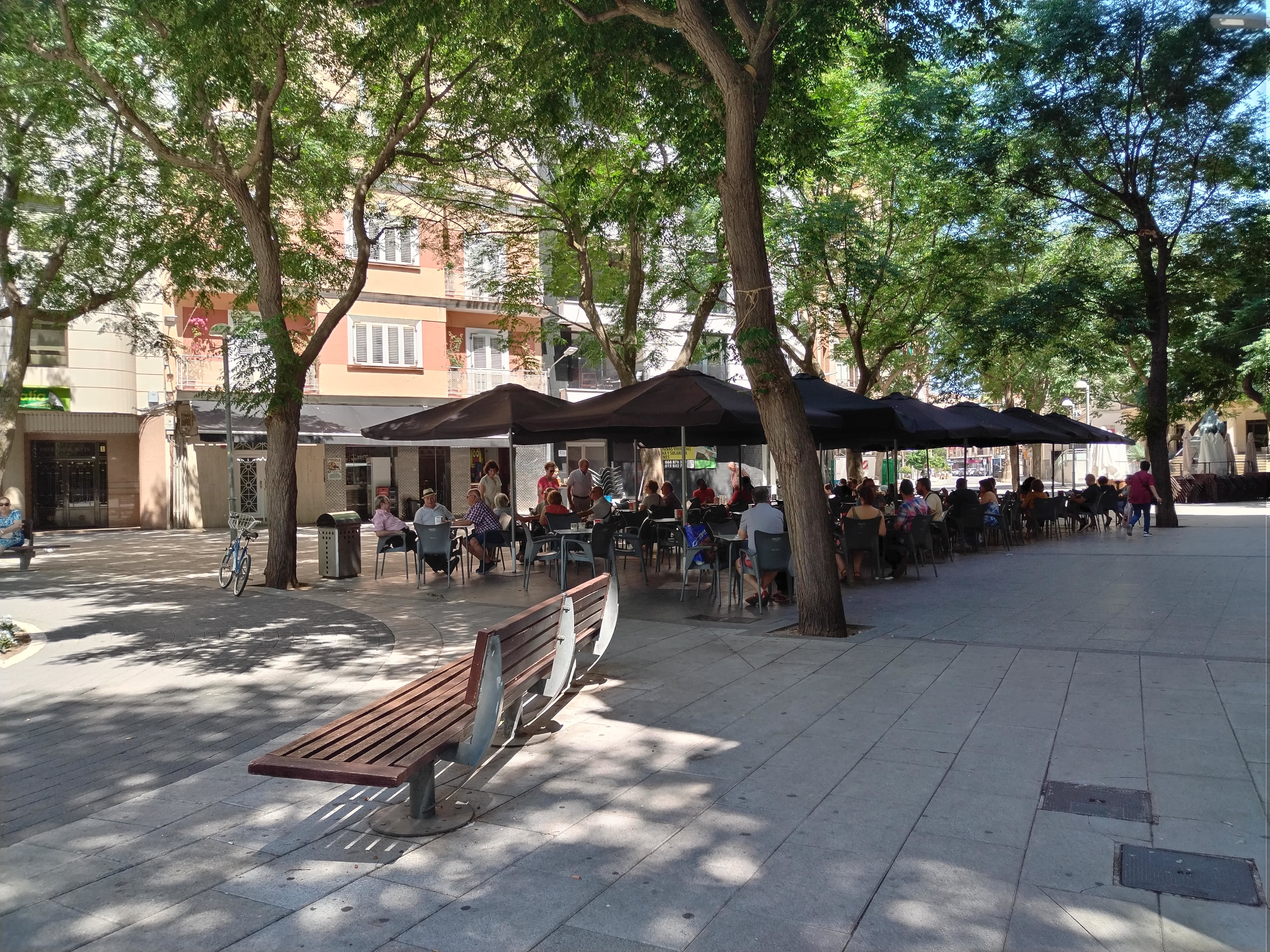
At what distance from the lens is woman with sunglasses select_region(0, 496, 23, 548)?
16.3 metres

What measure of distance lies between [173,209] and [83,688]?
13.2m

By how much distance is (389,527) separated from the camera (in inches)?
560

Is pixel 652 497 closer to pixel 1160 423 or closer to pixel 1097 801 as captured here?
pixel 1097 801

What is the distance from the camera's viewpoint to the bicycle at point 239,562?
40.3ft

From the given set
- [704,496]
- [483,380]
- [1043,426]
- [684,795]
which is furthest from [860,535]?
[483,380]

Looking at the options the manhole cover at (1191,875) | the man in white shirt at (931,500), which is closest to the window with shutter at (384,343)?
the man in white shirt at (931,500)

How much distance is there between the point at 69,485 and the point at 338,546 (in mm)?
17746

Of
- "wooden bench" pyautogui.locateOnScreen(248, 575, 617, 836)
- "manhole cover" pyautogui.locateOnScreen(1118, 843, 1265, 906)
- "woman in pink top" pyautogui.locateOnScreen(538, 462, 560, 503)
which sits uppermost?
"woman in pink top" pyautogui.locateOnScreen(538, 462, 560, 503)

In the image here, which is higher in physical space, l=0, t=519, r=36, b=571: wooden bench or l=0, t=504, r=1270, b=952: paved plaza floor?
l=0, t=519, r=36, b=571: wooden bench

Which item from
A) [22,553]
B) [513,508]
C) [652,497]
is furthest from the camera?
[22,553]

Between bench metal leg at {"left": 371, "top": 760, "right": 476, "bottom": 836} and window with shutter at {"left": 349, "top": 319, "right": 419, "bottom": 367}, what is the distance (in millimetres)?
25249

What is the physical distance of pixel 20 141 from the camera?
Answer: 49.0ft

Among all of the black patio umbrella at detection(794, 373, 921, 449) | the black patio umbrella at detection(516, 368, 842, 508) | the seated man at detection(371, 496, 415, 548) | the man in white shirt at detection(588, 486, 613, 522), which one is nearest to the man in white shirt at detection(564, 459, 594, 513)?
the man in white shirt at detection(588, 486, 613, 522)

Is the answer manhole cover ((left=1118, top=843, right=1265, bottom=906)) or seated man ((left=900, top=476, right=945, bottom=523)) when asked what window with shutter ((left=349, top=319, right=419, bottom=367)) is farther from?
manhole cover ((left=1118, top=843, right=1265, bottom=906))
